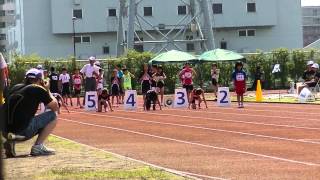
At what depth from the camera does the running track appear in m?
9.25

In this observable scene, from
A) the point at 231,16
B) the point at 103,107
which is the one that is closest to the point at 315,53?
the point at 103,107

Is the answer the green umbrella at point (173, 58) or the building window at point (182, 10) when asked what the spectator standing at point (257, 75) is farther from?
the building window at point (182, 10)

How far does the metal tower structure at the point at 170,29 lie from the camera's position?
62875 millimetres

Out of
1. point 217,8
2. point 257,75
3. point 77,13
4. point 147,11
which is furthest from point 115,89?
point 217,8

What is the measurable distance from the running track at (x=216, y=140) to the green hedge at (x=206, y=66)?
22127 mm

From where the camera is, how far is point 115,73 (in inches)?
1175

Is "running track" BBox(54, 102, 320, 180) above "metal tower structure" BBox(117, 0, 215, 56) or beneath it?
beneath

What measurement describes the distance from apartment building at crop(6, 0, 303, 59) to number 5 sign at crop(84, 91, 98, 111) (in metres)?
48.3

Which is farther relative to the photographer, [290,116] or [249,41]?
[249,41]

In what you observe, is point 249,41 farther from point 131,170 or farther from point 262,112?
point 131,170

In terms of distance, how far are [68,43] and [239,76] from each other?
5530 cm

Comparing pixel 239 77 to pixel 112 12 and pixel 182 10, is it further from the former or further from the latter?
pixel 112 12

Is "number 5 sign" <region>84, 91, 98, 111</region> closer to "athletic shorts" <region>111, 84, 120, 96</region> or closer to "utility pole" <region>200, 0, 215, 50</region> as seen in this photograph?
"athletic shorts" <region>111, 84, 120, 96</region>

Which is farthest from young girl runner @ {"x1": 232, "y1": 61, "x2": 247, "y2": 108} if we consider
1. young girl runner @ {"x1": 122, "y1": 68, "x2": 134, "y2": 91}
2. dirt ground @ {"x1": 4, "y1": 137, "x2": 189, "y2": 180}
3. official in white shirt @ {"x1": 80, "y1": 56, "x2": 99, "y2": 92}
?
dirt ground @ {"x1": 4, "y1": 137, "x2": 189, "y2": 180}
